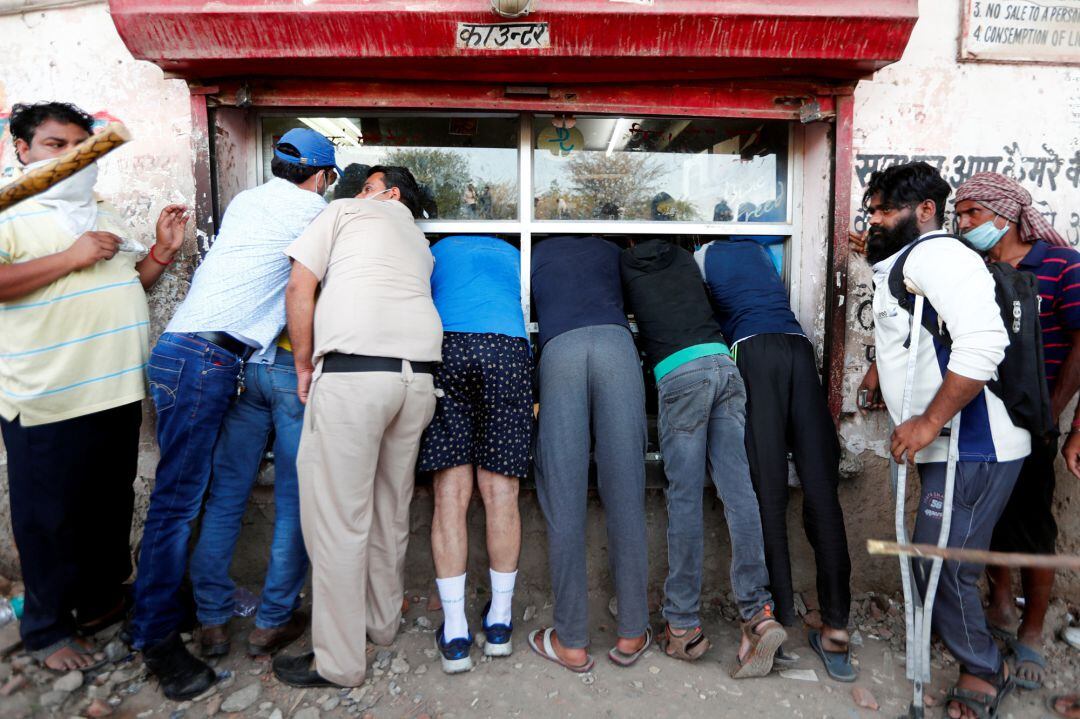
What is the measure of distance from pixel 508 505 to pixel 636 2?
2040 millimetres

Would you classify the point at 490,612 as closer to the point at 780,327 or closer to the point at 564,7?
the point at 780,327

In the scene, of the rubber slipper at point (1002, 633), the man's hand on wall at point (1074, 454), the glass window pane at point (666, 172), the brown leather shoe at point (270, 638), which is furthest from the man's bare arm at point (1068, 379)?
the brown leather shoe at point (270, 638)

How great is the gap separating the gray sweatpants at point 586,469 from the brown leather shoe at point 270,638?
1.10 meters

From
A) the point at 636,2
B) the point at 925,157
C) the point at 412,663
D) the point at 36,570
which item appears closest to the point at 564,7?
the point at 636,2

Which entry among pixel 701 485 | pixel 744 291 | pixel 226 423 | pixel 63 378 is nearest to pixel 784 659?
pixel 701 485

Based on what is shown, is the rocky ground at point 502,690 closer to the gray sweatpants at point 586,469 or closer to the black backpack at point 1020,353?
the gray sweatpants at point 586,469

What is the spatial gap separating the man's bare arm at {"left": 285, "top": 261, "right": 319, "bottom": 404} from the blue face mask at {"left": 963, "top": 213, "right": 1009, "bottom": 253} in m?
2.61

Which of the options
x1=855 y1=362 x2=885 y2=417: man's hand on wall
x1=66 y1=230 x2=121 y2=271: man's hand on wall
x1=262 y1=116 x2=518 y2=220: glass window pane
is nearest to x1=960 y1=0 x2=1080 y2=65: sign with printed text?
x1=855 y1=362 x2=885 y2=417: man's hand on wall

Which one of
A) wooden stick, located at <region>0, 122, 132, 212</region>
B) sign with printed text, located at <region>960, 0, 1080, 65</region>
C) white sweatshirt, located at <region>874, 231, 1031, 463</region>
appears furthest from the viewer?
sign with printed text, located at <region>960, 0, 1080, 65</region>

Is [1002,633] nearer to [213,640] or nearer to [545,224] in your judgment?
[545,224]

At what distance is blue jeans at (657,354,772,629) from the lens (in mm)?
2627

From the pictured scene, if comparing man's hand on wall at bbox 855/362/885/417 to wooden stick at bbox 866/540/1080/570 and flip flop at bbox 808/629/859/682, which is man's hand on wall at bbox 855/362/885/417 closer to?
flip flop at bbox 808/629/859/682

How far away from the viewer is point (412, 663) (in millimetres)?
2639

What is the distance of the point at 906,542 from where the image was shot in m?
2.25
